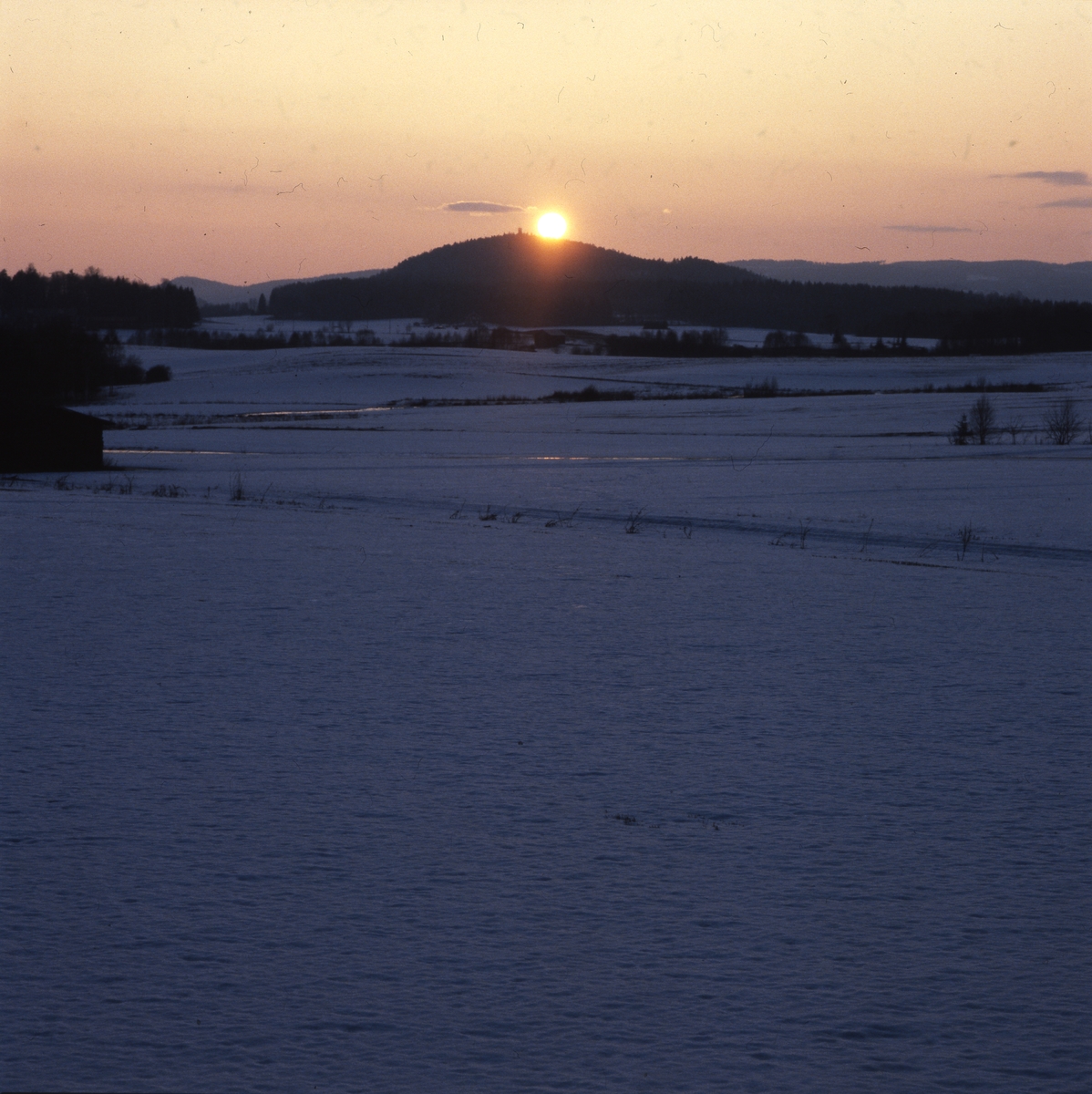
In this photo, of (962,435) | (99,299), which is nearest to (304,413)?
(962,435)

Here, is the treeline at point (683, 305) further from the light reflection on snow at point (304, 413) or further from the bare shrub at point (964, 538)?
the bare shrub at point (964, 538)

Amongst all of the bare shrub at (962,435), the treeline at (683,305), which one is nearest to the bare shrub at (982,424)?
the bare shrub at (962,435)

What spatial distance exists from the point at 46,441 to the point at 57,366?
148 ft

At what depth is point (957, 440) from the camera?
3750cm

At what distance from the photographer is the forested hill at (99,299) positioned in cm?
14638

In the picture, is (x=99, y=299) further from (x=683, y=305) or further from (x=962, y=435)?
(x=962, y=435)

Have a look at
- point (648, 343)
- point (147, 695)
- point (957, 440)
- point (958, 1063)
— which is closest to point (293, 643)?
point (147, 695)

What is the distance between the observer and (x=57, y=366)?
72.9 metres

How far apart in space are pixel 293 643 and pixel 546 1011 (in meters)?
5.88

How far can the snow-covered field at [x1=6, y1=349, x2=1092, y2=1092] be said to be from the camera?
362 centimetres

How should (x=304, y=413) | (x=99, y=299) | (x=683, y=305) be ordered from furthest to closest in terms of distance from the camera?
1. (x=683, y=305)
2. (x=99, y=299)
3. (x=304, y=413)

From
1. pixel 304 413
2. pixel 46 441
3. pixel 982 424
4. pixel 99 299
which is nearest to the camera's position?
pixel 46 441

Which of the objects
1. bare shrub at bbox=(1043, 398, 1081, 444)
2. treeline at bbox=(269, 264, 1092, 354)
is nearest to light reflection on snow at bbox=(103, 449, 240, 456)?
bare shrub at bbox=(1043, 398, 1081, 444)

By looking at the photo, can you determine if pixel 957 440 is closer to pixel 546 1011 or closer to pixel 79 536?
pixel 79 536
